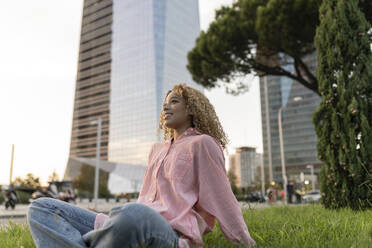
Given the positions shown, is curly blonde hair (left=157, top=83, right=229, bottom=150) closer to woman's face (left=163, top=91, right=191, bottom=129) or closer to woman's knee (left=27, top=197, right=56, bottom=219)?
woman's face (left=163, top=91, right=191, bottom=129)

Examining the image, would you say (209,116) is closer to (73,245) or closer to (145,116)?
(73,245)

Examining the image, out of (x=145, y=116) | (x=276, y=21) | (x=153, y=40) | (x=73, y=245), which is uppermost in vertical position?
(x=153, y=40)

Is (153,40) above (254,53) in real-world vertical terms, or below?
above

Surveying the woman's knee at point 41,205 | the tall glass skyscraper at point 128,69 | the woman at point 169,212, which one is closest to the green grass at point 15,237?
the woman's knee at point 41,205

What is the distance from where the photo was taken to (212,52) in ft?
35.7

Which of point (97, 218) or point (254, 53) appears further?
point (254, 53)

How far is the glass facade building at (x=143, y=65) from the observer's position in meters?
87.1

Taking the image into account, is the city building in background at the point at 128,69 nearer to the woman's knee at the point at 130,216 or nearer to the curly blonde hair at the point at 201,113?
the curly blonde hair at the point at 201,113

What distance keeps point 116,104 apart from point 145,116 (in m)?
14.6

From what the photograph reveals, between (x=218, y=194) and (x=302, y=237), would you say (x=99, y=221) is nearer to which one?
(x=218, y=194)

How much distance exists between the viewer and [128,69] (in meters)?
96.1

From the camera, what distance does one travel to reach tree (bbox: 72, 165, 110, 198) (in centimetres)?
3928

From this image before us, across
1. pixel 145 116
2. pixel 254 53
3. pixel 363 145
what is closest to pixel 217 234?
pixel 363 145

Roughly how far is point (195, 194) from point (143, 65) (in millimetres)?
90090
